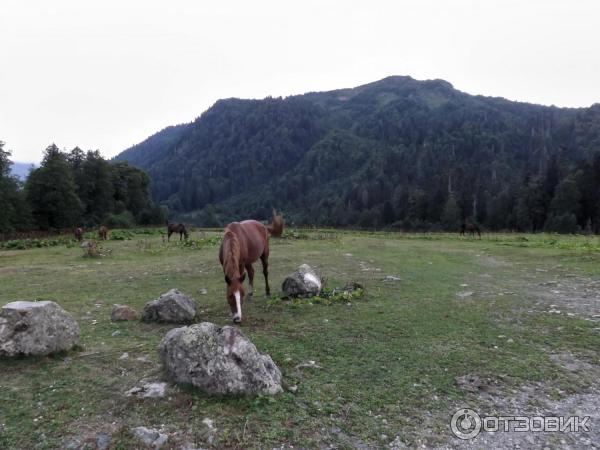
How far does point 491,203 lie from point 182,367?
93619 mm

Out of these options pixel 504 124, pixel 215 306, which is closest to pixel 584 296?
pixel 215 306

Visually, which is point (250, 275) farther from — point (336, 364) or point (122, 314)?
point (336, 364)

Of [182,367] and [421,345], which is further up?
[182,367]

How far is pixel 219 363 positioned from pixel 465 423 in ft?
10.3

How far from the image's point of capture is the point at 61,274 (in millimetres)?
14781

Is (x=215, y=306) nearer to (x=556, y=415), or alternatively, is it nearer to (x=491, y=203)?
(x=556, y=415)

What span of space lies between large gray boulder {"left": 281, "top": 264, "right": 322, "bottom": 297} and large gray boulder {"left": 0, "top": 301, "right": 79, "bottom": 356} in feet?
17.8

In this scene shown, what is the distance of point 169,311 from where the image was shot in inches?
317

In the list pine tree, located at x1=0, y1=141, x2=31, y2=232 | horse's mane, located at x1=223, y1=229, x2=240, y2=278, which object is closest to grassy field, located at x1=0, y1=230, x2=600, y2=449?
horse's mane, located at x1=223, y1=229, x2=240, y2=278

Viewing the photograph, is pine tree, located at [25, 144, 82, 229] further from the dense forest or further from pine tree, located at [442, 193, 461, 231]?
pine tree, located at [442, 193, 461, 231]

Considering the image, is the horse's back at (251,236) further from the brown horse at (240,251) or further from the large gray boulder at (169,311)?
the large gray boulder at (169,311)

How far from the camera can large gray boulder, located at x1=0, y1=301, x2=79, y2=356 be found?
19.3ft

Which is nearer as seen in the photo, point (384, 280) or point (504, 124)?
point (384, 280)

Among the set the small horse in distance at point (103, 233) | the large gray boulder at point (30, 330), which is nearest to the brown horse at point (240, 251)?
the large gray boulder at point (30, 330)
